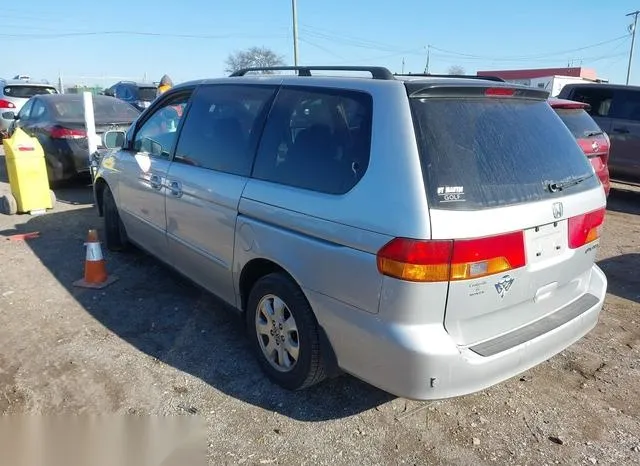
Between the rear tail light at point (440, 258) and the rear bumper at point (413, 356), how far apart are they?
0.25 m

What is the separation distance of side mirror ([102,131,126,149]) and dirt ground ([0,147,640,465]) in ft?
4.92

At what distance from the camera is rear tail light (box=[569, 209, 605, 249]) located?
8.99ft

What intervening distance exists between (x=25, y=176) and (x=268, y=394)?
5779 millimetres

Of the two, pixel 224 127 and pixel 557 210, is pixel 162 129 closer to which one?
pixel 224 127

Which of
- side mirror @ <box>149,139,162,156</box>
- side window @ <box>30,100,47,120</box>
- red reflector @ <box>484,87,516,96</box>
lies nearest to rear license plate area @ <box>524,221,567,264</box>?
red reflector @ <box>484,87,516,96</box>

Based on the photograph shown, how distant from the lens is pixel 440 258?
2.24m

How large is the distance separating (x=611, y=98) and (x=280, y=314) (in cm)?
854

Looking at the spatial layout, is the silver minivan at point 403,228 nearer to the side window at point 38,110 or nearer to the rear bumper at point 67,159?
the rear bumper at point 67,159

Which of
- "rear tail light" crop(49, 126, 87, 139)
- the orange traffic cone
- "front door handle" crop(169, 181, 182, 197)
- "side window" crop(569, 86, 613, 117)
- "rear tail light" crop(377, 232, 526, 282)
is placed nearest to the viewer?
"rear tail light" crop(377, 232, 526, 282)

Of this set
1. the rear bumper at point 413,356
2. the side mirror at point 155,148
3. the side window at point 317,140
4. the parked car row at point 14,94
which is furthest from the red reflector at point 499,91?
the parked car row at point 14,94

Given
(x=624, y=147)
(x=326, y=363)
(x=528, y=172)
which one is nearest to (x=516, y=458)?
(x=326, y=363)

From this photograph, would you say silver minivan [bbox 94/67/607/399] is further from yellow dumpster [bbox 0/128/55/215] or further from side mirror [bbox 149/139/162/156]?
yellow dumpster [bbox 0/128/55/215]

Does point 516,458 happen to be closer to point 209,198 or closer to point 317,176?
point 317,176

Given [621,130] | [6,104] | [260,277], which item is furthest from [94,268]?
[6,104]
